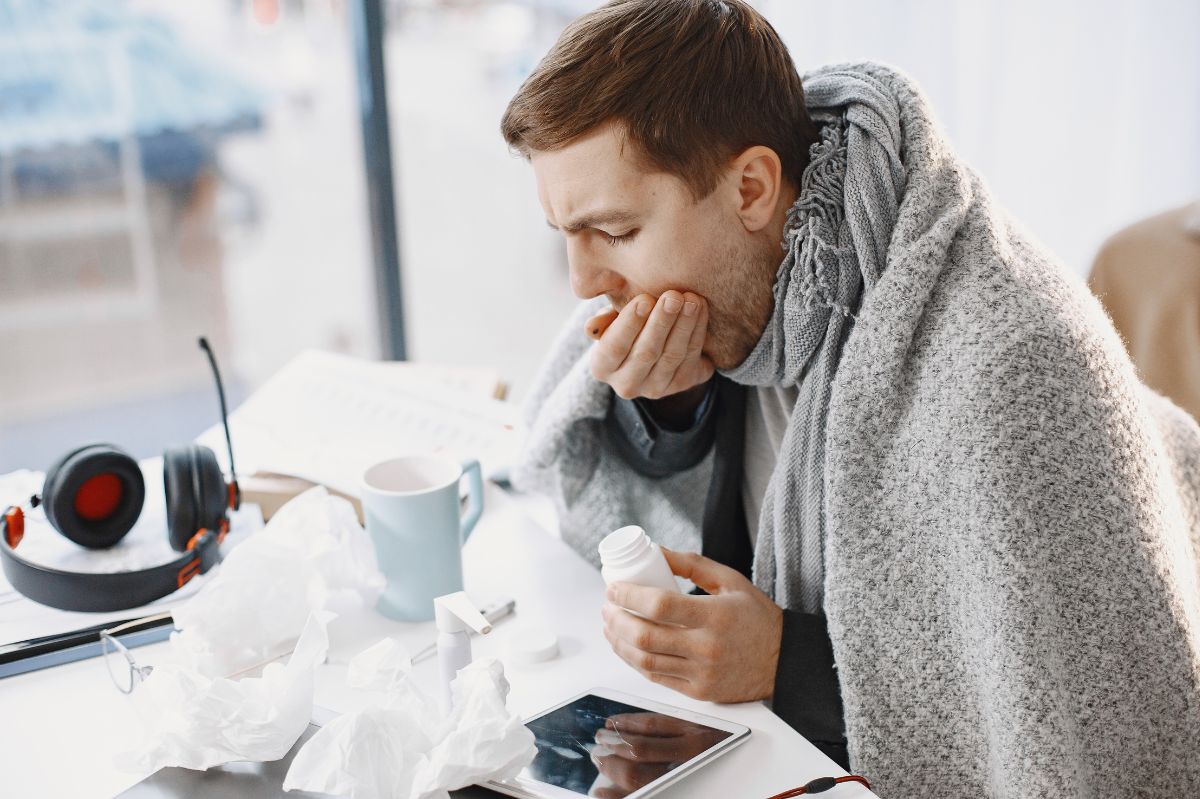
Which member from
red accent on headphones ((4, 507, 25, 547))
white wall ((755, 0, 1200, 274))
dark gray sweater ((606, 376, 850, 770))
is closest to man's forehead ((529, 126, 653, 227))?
dark gray sweater ((606, 376, 850, 770))

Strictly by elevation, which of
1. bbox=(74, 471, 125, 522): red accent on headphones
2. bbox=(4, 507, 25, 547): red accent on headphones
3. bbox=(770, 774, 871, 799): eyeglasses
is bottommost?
bbox=(770, 774, 871, 799): eyeglasses

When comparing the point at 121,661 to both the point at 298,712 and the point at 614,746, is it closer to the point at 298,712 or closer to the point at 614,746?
the point at 298,712

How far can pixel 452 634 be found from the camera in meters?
0.79

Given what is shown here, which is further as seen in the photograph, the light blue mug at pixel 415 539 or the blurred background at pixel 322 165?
the blurred background at pixel 322 165

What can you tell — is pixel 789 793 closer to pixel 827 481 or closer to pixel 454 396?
pixel 827 481

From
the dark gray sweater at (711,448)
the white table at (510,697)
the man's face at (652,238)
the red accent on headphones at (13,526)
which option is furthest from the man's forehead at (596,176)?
the red accent on headphones at (13,526)

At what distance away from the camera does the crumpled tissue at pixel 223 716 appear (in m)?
0.73

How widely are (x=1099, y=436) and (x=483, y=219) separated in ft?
8.09

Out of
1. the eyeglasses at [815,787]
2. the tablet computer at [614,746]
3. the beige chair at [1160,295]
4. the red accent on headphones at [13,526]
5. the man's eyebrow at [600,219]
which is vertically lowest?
the eyeglasses at [815,787]

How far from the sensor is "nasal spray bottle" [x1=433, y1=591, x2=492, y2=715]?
2.56 ft

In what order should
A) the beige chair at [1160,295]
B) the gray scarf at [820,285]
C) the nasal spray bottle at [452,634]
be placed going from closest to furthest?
the nasal spray bottle at [452,634]
the gray scarf at [820,285]
the beige chair at [1160,295]

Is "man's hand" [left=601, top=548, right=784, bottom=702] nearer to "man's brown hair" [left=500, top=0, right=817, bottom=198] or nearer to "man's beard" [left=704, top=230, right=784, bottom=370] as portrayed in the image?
"man's beard" [left=704, top=230, right=784, bottom=370]

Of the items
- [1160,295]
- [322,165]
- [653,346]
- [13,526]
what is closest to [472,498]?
[653,346]

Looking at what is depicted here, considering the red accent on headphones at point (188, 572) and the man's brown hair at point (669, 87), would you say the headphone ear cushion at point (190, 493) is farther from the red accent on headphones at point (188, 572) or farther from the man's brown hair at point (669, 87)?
the man's brown hair at point (669, 87)
